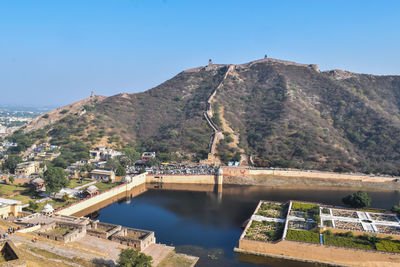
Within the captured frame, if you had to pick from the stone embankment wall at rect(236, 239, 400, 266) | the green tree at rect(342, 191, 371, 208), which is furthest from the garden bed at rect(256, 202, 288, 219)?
the green tree at rect(342, 191, 371, 208)

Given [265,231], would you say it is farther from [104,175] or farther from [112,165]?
[112,165]

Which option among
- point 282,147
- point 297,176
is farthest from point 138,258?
point 282,147

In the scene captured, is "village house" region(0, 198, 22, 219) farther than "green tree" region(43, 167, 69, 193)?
No

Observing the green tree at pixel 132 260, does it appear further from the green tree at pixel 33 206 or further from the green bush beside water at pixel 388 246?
the green bush beside water at pixel 388 246

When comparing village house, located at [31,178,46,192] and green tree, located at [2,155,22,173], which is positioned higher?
green tree, located at [2,155,22,173]

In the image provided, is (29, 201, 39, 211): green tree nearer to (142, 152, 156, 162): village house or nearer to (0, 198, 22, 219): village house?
(0, 198, 22, 219): village house

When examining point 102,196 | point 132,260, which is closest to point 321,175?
point 102,196
